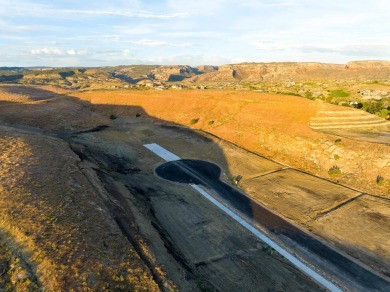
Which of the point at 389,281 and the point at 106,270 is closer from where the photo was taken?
the point at 106,270

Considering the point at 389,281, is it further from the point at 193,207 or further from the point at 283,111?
the point at 283,111

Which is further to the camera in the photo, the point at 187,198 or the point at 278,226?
the point at 187,198

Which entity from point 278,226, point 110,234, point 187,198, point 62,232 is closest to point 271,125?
point 187,198

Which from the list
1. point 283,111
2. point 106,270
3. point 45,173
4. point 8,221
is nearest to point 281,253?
point 106,270

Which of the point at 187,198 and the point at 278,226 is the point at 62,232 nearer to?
the point at 187,198

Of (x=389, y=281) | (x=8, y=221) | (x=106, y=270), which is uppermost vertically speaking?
(x=8, y=221)

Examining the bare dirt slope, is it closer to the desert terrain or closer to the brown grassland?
the desert terrain

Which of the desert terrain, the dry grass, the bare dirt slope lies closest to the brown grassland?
the desert terrain
